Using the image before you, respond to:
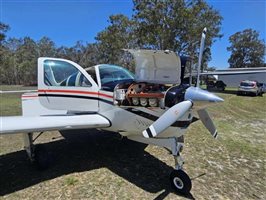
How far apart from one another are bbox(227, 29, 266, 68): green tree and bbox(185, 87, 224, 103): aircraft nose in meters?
61.0

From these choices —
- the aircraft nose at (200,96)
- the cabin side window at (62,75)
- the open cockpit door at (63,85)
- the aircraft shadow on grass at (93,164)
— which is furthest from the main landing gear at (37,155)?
the aircraft nose at (200,96)

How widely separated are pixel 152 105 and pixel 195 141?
3.01 m

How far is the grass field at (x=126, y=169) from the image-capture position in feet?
12.9

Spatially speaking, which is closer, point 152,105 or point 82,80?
point 152,105

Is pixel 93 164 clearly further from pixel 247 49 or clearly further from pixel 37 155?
pixel 247 49

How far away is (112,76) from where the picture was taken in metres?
5.25

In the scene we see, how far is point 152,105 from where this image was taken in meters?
4.07

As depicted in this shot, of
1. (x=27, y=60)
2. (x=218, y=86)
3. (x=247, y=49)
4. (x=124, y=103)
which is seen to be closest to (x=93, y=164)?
(x=124, y=103)

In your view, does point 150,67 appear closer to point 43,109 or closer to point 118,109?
point 118,109

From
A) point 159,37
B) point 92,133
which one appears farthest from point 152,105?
point 159,37

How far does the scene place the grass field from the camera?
12.9 feet

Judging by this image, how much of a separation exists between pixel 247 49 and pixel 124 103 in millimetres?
62096

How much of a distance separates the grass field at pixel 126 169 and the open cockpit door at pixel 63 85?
121 centimetres

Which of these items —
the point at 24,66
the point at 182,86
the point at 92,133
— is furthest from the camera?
the point at 24,66
